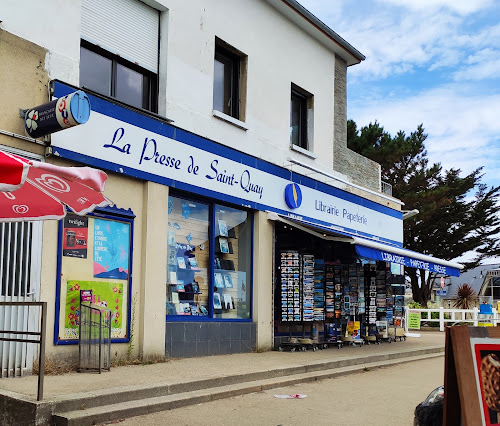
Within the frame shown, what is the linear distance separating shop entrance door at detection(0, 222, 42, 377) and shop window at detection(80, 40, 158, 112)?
2451 millimetres

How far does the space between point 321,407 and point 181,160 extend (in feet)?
16.2

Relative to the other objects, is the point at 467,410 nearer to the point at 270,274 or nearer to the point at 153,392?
the point at 153,392

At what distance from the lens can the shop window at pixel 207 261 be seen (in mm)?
10258

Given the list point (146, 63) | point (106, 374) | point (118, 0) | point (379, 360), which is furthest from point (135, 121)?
point (379, 360)

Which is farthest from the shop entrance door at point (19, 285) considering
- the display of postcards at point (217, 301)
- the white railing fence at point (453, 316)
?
the white railing fence at point (453, 316)

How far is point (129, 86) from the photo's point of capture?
994 cm

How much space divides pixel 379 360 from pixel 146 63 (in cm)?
726

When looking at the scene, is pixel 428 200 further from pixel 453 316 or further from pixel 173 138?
pixel 173 138

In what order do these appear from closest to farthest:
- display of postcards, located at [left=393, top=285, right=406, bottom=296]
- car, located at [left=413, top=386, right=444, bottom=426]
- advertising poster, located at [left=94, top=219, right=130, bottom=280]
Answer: car, located at [left=413, top=386, right=444, bottom=426] < advertising poster, located at [left=94, top=219, right=130, bottom=280] < display of postcards, located at [left=393, top=285, right=406, bottom=296]

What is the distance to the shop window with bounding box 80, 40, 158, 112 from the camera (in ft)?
30.1

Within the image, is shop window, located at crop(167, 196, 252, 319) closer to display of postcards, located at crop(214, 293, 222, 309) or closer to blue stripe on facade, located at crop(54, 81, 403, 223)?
display of postcards, located at crop(214, 293, 222, 309)

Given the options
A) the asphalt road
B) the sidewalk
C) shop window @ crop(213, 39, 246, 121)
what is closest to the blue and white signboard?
shop window @ crop(213, 39, 246, 121)

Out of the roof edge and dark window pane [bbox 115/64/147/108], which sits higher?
the roof edge

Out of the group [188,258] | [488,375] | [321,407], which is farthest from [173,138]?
[488,375]
